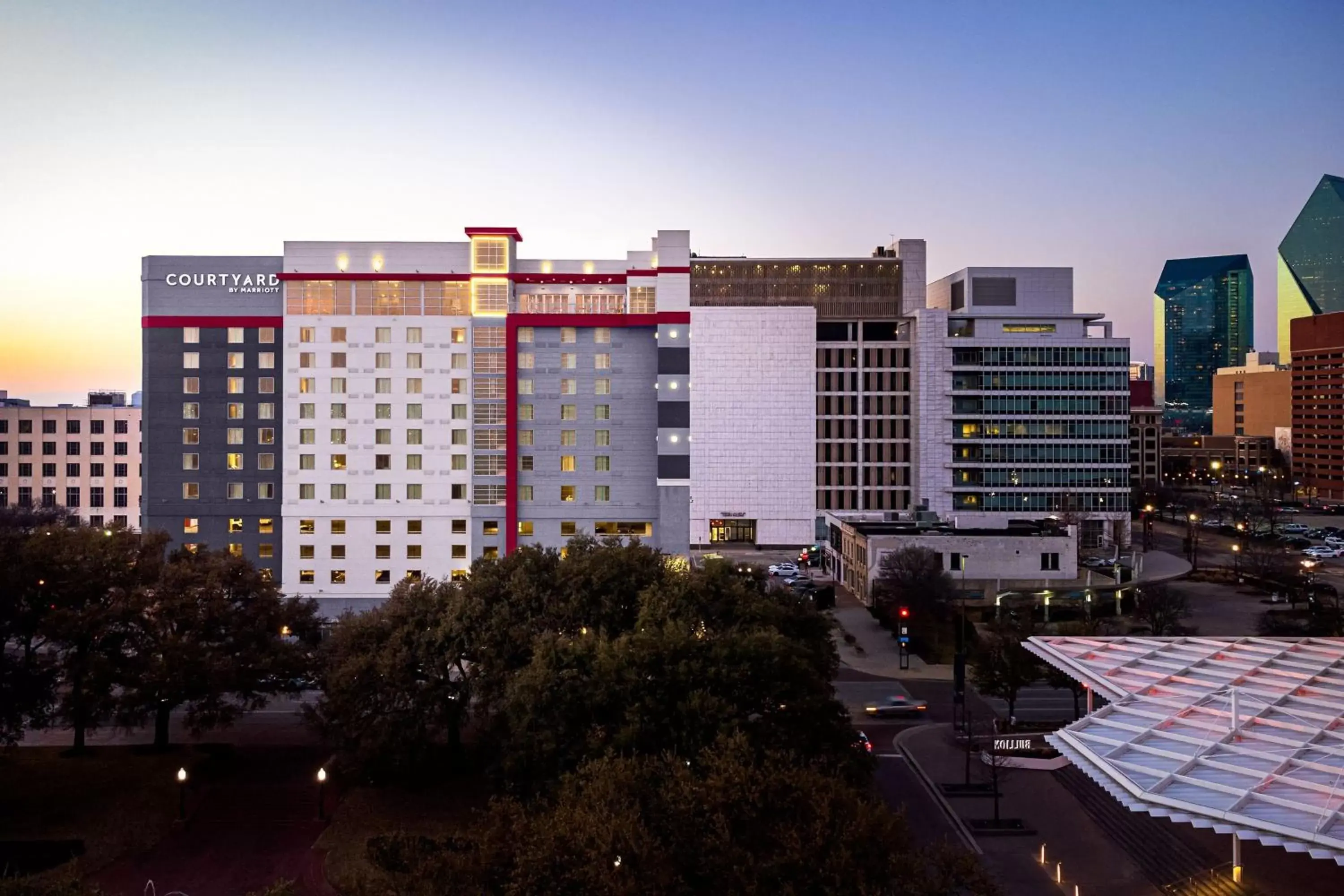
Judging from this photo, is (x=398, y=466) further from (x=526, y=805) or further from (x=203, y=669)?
(x=526, y=805)

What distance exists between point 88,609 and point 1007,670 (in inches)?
1647

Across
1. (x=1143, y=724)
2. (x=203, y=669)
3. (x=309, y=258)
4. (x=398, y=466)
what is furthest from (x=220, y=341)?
(x=1143, y=724)

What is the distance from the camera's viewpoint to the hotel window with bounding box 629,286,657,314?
7531 centimetres

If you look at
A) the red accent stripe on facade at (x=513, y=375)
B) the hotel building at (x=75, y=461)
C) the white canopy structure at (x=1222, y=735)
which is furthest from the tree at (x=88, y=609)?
the hotel building at (x=75, y=461)

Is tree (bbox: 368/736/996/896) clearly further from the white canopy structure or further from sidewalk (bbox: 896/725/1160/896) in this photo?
sidewalk (bbox: 896/725/1160/896)

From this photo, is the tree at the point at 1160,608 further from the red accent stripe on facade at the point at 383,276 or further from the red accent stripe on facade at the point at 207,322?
the red accent stripe on facade at the point at 207,322

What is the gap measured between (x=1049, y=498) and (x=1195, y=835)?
230 ft

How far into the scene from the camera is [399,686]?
108 feet

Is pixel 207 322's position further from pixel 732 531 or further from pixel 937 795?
pixel 937 795

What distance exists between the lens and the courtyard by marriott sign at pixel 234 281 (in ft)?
234

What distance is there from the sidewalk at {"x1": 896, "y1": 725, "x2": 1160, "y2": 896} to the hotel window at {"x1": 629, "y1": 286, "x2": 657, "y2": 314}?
153ft

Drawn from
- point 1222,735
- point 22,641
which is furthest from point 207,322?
point 1222,735

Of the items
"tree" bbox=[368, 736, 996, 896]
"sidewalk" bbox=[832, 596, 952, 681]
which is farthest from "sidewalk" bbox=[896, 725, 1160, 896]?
"tree" bbox=[368, 736, 996, 896]

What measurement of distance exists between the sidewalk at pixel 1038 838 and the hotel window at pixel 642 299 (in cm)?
4670
